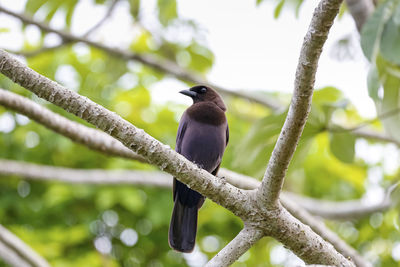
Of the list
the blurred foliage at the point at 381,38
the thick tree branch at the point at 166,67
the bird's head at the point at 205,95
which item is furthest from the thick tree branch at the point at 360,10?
the thick tree branch at the point at 166,67

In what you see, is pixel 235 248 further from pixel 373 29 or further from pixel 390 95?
pixel 390 95

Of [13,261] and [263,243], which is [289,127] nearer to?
[13,261]

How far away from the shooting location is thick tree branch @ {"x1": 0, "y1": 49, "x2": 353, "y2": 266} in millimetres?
2254

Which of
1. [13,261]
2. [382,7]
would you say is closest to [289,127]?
[382,7]

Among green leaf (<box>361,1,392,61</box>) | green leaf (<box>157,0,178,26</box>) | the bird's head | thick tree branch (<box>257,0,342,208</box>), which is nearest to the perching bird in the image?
the bird's head

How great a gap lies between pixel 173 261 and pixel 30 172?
197 cm

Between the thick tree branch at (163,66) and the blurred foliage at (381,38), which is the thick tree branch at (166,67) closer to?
the thick tree branch at (163,66)

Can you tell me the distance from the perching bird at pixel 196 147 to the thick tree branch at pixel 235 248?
1015 mm

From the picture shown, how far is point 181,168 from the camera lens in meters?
2.35

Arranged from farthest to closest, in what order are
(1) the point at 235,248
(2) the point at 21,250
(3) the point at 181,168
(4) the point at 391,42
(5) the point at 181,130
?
(2) the point at 21,250 < (5) the point at 181,130 < (4) the point at 391,42 < (1) the point at 235,248 < (3) the point at 181,168

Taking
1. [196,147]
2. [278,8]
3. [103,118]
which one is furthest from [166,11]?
[103,118]

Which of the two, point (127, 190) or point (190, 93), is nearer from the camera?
point (190, 93)

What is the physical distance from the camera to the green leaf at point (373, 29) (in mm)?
3010

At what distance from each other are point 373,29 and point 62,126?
5.87 ft
